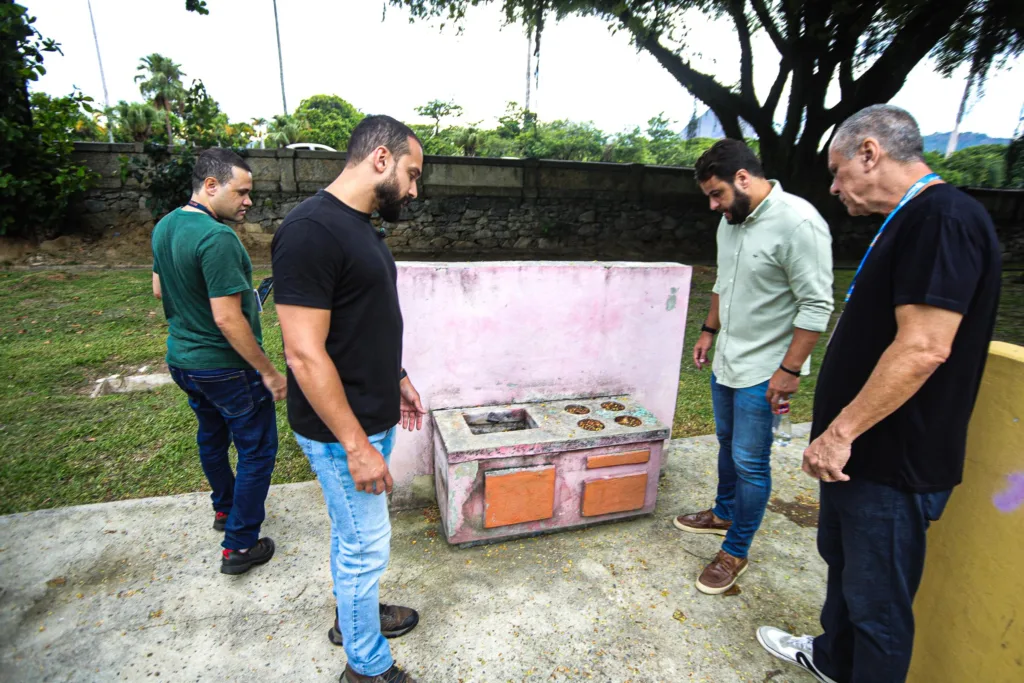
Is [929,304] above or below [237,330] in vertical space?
above

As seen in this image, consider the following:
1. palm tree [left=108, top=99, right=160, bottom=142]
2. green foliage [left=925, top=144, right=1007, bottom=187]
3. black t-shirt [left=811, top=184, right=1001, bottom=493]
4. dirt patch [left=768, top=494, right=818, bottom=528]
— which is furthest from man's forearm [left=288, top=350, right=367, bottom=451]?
palm tree [left=108, top=99, right=160, bottom=142]

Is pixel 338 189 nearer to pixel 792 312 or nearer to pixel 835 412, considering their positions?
pixel 835 412

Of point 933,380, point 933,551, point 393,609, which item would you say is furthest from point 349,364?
point 933,551

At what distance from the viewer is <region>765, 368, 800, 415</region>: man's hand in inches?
83.8

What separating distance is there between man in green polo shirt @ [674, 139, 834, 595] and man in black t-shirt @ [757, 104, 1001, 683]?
1.62ft

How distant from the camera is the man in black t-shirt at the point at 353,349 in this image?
147 centimetres

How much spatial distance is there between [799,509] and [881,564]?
1.64 m

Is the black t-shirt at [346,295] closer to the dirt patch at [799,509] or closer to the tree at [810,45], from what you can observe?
the dirt patch at [799,509]

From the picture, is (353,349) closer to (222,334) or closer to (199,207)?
(222,334)

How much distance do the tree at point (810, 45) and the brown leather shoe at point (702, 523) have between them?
644 cm

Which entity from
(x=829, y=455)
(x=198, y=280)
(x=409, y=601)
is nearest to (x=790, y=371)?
(x=829, y=455)

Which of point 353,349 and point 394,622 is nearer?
point 353,349

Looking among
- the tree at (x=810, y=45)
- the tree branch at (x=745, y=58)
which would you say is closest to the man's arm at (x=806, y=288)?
the tree at (x=810, y=45)

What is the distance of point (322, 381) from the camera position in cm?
150
